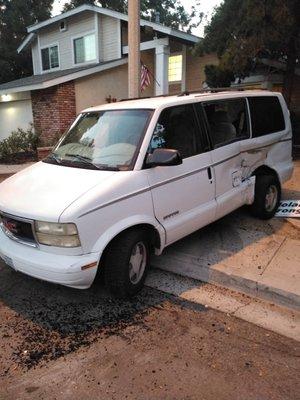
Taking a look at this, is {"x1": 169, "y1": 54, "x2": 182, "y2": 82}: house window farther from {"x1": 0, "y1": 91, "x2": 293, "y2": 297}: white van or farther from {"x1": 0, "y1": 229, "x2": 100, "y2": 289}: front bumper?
{"x1": 0, "y1": 229, "x2": 100, "y2": 289}: front bumper

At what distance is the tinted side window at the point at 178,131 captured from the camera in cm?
427

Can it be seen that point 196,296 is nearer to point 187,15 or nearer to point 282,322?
point 282,322

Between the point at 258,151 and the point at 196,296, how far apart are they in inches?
97.3

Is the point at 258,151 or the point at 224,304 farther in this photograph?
the point at 258,151

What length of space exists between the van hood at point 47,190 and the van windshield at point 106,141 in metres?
0.17

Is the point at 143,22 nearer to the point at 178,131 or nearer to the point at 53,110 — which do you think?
the point at 53,110

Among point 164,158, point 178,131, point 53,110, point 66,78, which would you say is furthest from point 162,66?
point 164,158

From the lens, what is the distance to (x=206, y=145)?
4750 millimetres

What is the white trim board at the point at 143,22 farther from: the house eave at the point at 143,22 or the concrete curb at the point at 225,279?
the concrete curb at the point at 225,279

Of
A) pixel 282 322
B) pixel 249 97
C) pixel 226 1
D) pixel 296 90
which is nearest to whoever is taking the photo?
pixel 282 322

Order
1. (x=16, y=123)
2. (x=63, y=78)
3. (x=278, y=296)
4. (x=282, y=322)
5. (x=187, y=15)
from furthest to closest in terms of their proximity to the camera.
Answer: (x=187, y=15) < (x=16, y=123) < (x=63, y=78) < (x=278, y=296) < (x=282, y=322)

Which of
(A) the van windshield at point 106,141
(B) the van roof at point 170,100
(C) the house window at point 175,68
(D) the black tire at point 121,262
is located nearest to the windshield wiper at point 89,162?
(A) the van windshield at point 106,141

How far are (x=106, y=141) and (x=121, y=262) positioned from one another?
1.36m

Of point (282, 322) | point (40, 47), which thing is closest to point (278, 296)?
point (282, 322)
